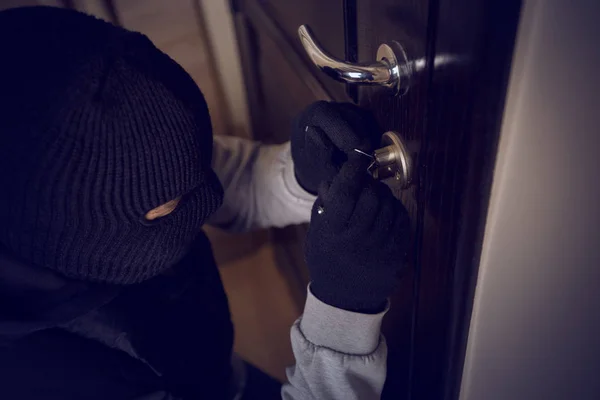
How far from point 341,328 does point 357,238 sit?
13 centimetres

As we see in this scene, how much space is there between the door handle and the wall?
142mm

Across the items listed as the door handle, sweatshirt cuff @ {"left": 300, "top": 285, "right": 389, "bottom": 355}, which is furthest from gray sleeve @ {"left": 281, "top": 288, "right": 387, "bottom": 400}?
the door handle

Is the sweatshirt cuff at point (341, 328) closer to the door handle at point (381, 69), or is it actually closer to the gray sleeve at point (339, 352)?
the gray sleeve at point (339, 352)

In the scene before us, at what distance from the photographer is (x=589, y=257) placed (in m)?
0.33

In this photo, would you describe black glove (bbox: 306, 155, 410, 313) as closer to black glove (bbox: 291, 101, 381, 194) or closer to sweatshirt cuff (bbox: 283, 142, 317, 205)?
black glove (bbox: 291, 101, 381, 194)

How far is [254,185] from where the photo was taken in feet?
2.53

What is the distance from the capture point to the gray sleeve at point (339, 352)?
1.60ft

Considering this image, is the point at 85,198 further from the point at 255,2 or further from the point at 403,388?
the point at 255,2

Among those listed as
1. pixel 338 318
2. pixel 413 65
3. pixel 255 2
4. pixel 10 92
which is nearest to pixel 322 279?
pixel 338 318

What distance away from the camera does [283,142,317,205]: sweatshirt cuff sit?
2.27ft

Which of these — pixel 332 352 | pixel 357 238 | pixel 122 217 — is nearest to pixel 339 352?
pixel 332 352

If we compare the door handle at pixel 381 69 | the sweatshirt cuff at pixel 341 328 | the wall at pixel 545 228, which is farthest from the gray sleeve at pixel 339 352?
the door handle at pixel 381 69

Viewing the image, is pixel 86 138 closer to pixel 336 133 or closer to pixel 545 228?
pixel 336 133

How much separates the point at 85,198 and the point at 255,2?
0.57m
